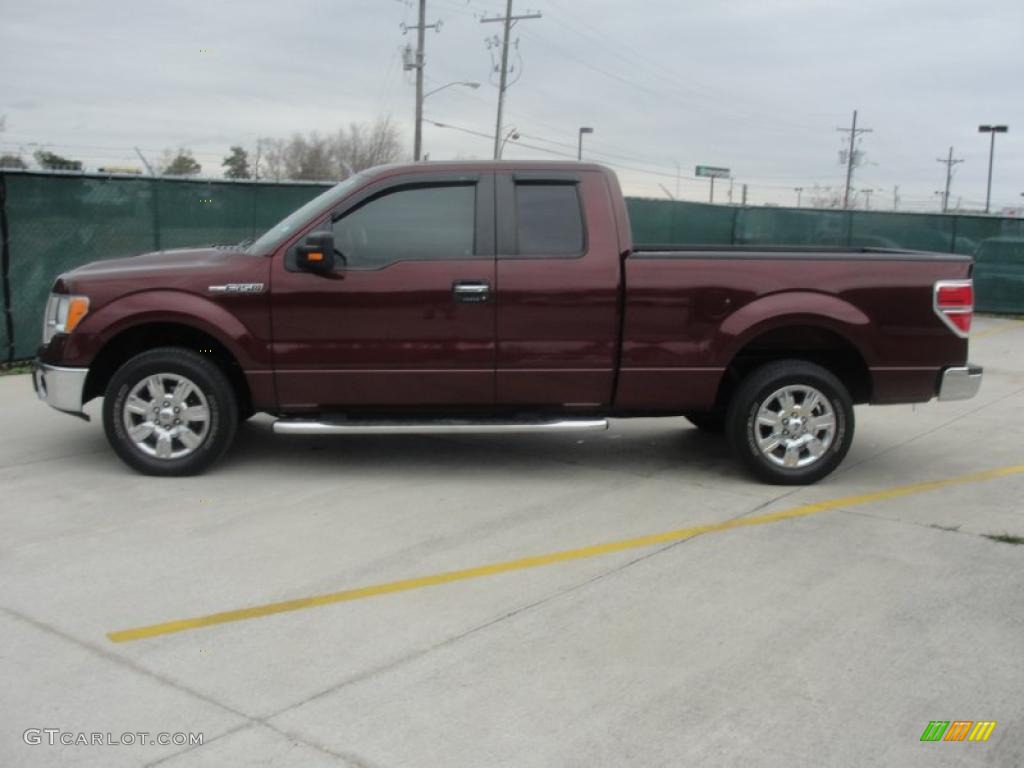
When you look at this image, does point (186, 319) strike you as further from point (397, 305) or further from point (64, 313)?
point (397, 305)

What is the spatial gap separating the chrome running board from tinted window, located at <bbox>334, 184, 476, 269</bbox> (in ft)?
3.25

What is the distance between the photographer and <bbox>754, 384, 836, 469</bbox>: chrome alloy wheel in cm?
652

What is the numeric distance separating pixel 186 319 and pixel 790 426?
12.6ft

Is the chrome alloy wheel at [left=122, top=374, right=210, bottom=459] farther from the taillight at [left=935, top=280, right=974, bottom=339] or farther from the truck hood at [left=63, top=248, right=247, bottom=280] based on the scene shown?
the taillight at [left=935, top=280, right=974, bottom=339]

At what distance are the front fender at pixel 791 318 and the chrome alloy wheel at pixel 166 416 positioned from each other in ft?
10.9

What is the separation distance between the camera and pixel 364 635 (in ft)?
13.8

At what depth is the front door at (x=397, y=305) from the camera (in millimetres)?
6297

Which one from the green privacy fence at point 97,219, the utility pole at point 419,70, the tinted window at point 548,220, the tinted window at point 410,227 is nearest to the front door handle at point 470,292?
the tinted window at point 410,227

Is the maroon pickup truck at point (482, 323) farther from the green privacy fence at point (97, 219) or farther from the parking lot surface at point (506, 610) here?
the green privacy fence at point (97, 219)

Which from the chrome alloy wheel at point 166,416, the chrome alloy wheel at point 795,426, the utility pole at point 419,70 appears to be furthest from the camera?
the utility pole at point 419,70

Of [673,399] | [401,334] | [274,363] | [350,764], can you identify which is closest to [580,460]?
[673,399]

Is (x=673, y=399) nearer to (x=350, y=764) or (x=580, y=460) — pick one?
(x=580, y=460)

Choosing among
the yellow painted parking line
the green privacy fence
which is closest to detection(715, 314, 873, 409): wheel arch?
the yellow painted parking line

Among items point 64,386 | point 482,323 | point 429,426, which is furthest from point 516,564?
point 64,386
